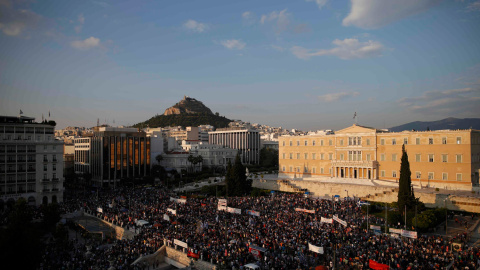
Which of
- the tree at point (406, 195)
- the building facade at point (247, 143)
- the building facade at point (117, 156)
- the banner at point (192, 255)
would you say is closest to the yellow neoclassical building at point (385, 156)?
the tree at point (406, 195)

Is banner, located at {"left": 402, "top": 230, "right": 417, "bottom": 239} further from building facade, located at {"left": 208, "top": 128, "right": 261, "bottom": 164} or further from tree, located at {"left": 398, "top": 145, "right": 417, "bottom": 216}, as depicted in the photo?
building facade, located at {"left": 208, "top": 128, "right": 261, "bottom": 164}

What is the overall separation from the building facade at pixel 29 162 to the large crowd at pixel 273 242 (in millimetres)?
19641

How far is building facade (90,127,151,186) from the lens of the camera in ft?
256

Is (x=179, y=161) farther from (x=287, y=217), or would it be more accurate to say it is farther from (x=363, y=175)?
(x=287, y=217)

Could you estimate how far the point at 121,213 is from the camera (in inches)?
1567

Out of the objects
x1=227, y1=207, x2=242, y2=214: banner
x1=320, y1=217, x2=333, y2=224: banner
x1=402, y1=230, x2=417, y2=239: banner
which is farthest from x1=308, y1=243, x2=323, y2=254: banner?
x1=227, y1=207, x2=242, y2=214: banner

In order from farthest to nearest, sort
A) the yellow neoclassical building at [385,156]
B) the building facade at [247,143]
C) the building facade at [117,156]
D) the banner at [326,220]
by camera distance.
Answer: the building facade at [247,143], the building facade at [117,156], the yellow neoclassical building at [385,156], the banner at [326,220]

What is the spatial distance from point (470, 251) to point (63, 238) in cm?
3377

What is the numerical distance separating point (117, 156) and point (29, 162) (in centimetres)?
2642

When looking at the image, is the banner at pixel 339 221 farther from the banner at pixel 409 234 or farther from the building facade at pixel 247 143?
the building facade at pixel 247 143

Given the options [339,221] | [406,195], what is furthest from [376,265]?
[406,195]

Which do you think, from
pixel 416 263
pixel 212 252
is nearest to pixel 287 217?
pixel 212 252

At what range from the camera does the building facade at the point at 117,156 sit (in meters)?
77.9

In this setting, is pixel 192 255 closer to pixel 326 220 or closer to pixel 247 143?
pixel 326 220
